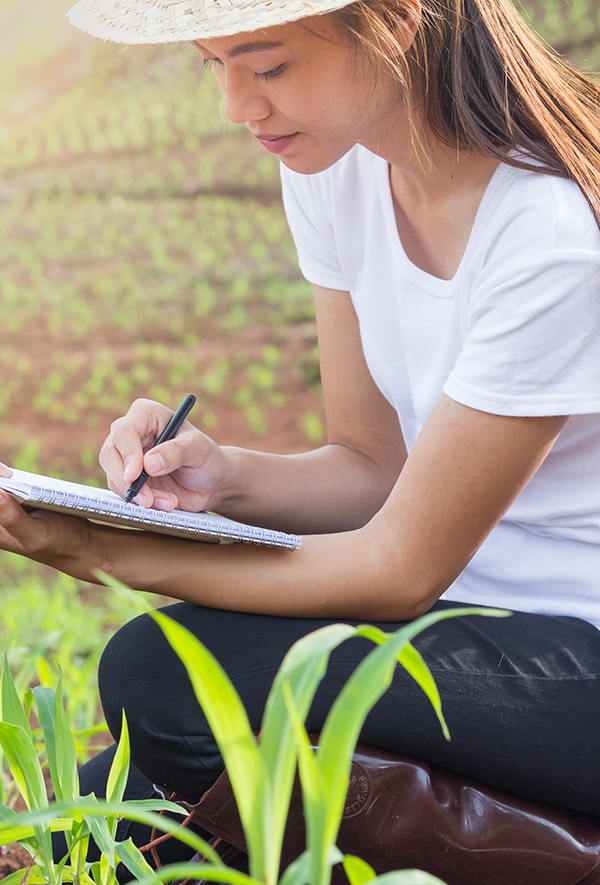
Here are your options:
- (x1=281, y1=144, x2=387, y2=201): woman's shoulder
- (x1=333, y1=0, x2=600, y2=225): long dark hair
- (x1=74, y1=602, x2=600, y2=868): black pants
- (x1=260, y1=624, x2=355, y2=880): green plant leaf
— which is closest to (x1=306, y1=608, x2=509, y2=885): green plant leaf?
(x1=260, y1=624, x2=355, y2=880): green plant leaf

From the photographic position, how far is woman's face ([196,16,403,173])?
3.59ft

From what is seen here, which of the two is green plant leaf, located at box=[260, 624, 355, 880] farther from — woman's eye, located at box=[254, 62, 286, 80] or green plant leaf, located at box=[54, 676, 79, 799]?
woman's eye, located at box=[254, 62, 286, 80]

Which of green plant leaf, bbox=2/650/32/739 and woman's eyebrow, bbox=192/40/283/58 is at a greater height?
woman's eyebrow, bbox=192/40/283/58

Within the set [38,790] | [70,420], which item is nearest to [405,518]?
[38,790]

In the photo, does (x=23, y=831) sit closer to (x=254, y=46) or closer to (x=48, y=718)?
(x=48, y=718)

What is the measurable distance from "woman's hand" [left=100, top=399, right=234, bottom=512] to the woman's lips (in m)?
0.40

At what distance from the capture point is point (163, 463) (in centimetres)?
120

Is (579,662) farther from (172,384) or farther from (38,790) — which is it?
(172,384)

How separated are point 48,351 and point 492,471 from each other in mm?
4166

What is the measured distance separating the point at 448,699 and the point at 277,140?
76 centimetres

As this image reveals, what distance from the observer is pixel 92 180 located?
6.92 metres

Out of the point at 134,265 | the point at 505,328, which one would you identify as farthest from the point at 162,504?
the point at 134,265

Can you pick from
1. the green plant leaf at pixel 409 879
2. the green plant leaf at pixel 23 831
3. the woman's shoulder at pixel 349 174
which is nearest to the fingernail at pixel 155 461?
A: the green plant leaf at pixel 23 831

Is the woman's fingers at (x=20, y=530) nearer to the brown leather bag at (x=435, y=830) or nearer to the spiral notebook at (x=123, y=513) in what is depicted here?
the spiral notebook at (x=123, y=513)
